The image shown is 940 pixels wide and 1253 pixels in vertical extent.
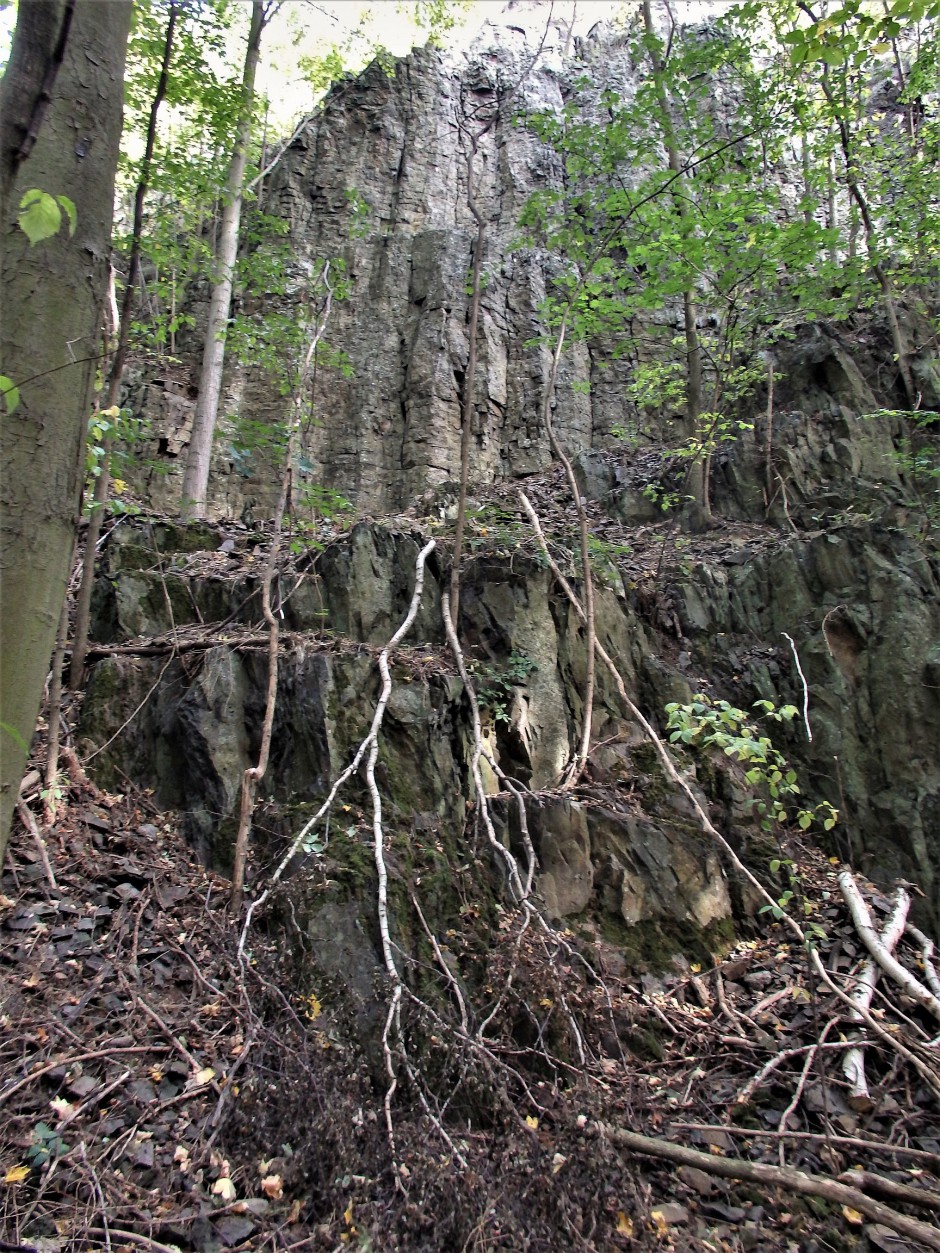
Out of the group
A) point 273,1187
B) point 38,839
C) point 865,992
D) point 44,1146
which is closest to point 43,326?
point 44,1146

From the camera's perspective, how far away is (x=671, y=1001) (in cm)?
444

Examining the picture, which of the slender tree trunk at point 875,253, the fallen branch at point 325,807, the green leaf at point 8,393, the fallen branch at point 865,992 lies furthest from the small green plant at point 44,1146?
the slender tree trunk at point 875,253

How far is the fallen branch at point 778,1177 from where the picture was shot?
2.83m

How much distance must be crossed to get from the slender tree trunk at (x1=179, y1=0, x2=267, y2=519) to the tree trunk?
8.60 metres

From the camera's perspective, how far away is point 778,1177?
3.10 meters

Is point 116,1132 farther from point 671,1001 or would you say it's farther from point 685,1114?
point 671,1001

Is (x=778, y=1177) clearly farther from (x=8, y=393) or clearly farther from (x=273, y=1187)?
(x=8, y=393)

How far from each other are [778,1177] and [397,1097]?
1812mm

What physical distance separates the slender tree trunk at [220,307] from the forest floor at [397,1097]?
6461mm

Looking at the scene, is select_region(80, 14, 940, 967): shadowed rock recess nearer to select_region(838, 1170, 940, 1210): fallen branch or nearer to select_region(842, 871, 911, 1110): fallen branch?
select_region(842, 871, 911, 1110): fallen branch

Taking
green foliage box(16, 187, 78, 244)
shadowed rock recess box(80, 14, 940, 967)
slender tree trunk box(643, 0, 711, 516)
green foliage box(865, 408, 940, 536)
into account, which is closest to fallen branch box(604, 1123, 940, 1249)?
shadowed rock recess box(80, 14, 940, 967)

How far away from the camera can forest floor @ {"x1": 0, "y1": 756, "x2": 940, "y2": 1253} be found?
2.70 meters

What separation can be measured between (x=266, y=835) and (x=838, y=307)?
1076cm

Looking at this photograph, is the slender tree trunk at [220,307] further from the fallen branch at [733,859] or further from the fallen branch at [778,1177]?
the fallen branch at [778,1177]
